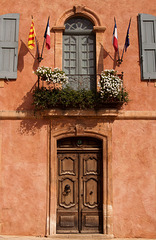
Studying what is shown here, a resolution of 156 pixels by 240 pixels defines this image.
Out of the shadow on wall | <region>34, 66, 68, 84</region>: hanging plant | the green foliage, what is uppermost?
<region>34, 66, 68, 84</region>: hanging plant

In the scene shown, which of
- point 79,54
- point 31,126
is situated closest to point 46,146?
point 31,126

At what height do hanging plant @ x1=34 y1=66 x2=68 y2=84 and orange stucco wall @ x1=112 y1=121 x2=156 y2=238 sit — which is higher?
hanging plant @ x1=34 y1=66 x2=68 y2=84

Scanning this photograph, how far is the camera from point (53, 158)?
7.68 metres

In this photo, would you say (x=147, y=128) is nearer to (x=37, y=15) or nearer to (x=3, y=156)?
(x=3, y=156)

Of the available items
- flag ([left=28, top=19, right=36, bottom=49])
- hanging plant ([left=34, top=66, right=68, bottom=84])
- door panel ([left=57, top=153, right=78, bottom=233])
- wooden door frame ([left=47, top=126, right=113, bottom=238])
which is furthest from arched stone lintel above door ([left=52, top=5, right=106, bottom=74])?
door panel ([left=57, top=153, right=78, bottom=233])

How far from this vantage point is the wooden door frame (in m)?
7.44

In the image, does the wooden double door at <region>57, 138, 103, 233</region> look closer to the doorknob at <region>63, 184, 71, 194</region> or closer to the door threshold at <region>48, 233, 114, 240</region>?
the doorknob at <region>63, 184, 71, 194</region>

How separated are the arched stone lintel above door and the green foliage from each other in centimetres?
91

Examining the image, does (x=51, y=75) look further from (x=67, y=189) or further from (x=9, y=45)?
(x=67, y=189)

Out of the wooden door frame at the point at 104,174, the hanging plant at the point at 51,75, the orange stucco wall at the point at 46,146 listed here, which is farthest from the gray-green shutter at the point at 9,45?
the wooden door frame at the point at 104,174

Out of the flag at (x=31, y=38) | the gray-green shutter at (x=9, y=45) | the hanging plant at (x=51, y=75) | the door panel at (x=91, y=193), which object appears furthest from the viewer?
the gray-green shutter at (x=9, y=45)

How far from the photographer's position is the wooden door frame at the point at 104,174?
7.44 metres

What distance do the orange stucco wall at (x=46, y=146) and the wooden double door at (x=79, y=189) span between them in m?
0.46

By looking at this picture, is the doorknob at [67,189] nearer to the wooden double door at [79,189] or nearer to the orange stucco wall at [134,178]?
the wooden double door at [79,189]
